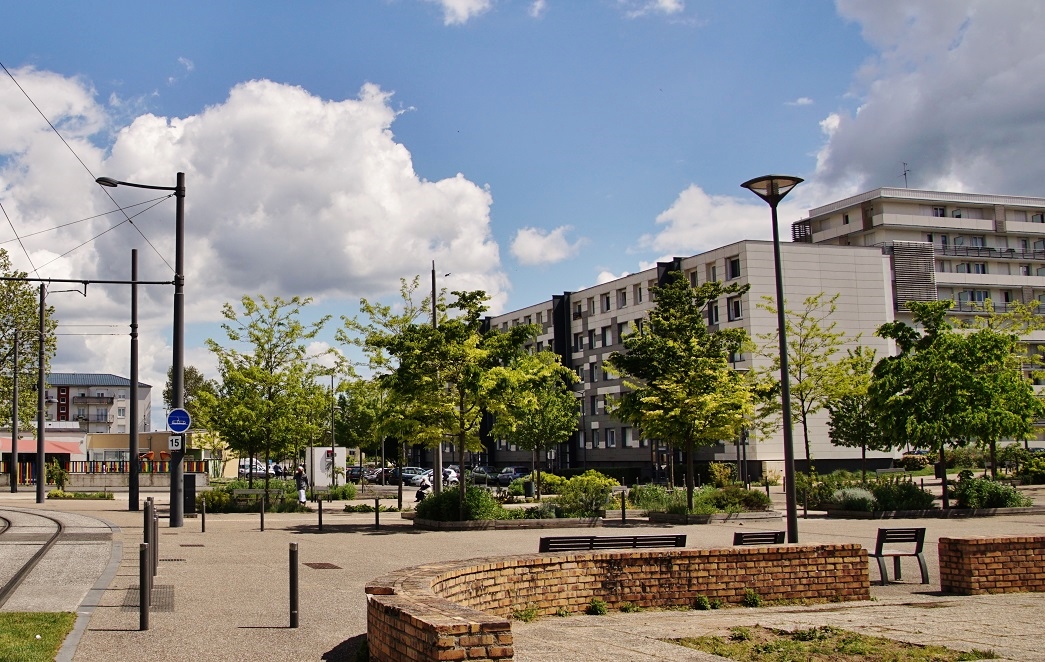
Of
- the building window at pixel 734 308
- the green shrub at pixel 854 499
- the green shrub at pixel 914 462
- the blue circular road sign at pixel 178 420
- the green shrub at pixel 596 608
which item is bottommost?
the green shrub at pixel 914 462

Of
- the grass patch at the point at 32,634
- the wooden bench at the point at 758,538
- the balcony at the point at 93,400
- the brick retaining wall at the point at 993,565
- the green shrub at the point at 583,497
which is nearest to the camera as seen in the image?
the grass patch at the point at 32,634

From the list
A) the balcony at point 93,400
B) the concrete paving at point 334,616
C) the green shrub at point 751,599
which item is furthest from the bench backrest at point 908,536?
the balcony at point 93,400

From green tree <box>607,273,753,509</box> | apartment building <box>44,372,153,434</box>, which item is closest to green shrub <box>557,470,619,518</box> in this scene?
green tree <box>607,273,753,509</box>

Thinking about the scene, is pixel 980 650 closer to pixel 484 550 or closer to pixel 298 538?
pixel 484 550

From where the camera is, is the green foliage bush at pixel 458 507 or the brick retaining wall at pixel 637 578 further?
the green foliage bush at pixel 458 507

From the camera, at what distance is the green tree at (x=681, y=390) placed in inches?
1154

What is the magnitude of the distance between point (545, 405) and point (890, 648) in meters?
47.9

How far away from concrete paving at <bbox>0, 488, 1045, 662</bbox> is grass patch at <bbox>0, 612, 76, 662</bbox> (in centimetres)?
17

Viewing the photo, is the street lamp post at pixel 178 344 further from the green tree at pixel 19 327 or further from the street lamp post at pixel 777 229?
the green tree at pixel 19 327

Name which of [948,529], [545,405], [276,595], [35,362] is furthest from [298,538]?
[545,405]

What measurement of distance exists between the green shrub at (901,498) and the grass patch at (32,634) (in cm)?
2279

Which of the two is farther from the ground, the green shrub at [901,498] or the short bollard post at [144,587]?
the short bollard post at [144,587]

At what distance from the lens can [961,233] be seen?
82.9 metres

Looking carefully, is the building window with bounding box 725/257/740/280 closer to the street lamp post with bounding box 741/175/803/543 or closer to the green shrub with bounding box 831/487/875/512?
the green shrub with bounding box 831/487/875/512
